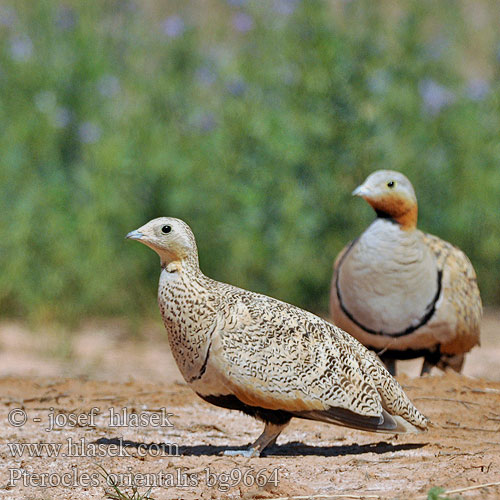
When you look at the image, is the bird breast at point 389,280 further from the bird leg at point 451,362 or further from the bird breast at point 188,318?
the bird breast at point 188,318

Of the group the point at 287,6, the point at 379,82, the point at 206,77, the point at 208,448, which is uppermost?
the point at 287,6

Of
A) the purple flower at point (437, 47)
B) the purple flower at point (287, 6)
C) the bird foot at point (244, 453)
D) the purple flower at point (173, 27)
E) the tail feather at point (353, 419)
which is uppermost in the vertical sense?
the purple flower at point (437, 47)

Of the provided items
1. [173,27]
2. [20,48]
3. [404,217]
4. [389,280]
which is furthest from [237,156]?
[389,280]

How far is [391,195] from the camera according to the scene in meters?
5.23

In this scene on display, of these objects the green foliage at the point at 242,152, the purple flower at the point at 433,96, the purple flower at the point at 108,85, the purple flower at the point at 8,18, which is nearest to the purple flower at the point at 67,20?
the green foliage at the point at 242,152

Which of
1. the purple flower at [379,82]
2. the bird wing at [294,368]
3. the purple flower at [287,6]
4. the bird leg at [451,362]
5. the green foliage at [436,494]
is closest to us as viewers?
the green foliage at [436,494]

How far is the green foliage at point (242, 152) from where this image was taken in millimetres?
8031

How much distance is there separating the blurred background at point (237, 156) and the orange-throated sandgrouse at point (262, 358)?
12.1ft

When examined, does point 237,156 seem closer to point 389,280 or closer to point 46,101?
point 46,101

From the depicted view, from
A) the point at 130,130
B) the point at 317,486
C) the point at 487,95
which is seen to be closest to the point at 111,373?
the point at 130,130

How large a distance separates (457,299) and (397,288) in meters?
0.39

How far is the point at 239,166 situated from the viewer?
8336 mm

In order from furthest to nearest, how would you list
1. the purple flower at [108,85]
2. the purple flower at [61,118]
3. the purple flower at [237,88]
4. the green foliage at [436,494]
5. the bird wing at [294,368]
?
the purple flower at [108,85] → the purple flower at [61,118] → the purple flower at [237,88] → the bird wing at [294,368] → the green foliage at [436,494]

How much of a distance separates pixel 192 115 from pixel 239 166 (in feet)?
3.44
